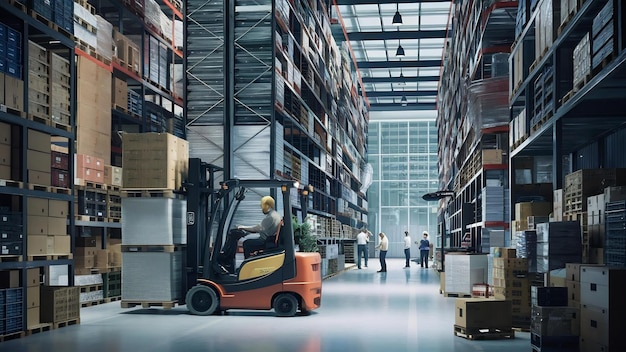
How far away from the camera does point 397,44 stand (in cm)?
3581

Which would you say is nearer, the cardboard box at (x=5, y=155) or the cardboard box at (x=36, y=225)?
the cardboard box at (x=5, y=155)

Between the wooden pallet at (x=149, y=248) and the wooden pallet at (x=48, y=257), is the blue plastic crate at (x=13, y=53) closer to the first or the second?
the wooden pallet at (x=48, y=257)

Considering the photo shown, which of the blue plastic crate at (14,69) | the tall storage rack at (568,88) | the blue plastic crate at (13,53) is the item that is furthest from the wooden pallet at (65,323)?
the tall storage rack at (568,88)

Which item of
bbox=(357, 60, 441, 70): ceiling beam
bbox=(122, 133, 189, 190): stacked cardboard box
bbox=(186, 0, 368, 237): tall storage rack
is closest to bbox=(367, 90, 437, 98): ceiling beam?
bbox=(357, 60, 441, 70): ceiling beam

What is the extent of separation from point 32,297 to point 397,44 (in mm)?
28609

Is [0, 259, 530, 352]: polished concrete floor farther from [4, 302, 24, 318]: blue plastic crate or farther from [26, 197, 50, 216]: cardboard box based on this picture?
[26, 197, 50, 216]: cardboard box

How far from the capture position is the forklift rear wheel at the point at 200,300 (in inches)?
452

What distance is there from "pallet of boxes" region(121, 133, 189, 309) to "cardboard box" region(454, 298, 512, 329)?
4817 mm

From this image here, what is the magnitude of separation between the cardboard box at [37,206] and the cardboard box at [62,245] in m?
0.43

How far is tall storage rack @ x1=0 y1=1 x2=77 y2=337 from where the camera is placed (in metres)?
8.91

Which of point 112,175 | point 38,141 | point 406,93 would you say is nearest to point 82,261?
point 112,175

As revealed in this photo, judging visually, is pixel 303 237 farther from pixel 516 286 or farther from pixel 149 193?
pixel 516 286

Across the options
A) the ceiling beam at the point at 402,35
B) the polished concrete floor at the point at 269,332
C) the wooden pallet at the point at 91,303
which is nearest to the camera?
the polished concrete floor at the point at 269,332

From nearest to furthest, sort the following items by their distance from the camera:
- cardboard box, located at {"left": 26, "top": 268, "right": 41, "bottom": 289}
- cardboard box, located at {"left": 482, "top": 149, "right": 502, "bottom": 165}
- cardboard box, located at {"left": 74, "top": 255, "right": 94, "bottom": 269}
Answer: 1. cardboard box, located at {"left": 26, "top": 268, "right": 41, "bottom": 289}
2. cardboard box, located at {"left": 74, "top": 255, "right": 94, "bottom": 269}
3. cardboard box, located at {"left": 482, "top": 149, "right": 502, "bottom": 165}
